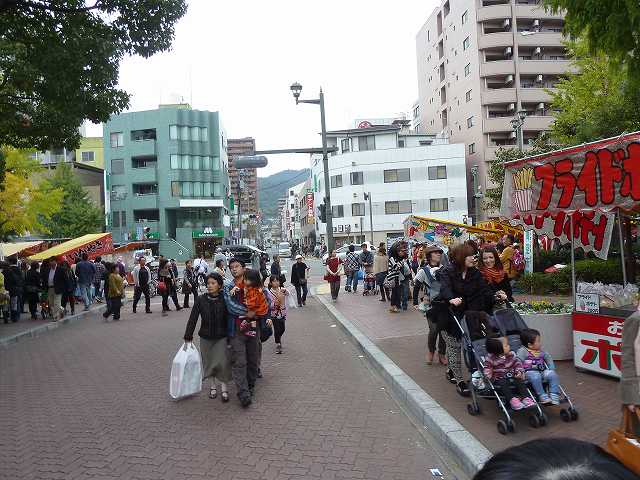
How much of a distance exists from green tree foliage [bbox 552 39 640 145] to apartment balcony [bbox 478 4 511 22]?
26089 mm

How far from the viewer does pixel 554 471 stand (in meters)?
0.99

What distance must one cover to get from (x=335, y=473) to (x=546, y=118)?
50756mm

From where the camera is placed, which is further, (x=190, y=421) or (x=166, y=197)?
(x=166, y=197)

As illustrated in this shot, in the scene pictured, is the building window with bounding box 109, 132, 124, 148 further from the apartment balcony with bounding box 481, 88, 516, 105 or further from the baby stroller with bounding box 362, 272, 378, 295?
the baby stroller with bounding box 362, 272, 378, 295

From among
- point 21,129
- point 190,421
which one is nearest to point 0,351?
point 21,129

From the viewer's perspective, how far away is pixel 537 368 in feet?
16.3

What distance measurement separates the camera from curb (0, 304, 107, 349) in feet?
37.8

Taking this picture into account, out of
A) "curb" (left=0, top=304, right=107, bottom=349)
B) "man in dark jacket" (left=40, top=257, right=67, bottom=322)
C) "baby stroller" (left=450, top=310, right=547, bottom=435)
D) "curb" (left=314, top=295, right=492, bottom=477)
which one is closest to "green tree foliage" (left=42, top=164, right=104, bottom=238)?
"curb" (left=0, top=304, right=107, bottom=349)

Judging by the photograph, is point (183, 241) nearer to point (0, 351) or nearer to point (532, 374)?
point (0, 351)

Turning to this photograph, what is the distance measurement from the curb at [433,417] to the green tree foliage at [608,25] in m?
4.45

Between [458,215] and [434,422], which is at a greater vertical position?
[458,215]

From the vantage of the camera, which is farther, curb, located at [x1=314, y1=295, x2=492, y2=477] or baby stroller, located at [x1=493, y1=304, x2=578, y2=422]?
baby stroller, located at [x1=493, y1=304, x2=578, y2=422]

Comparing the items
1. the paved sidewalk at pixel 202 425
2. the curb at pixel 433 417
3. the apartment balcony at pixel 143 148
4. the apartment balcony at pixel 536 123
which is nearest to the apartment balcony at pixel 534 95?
the apartment balcony at pixel 536 123

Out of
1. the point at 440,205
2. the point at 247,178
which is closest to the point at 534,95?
the point at 440,205
